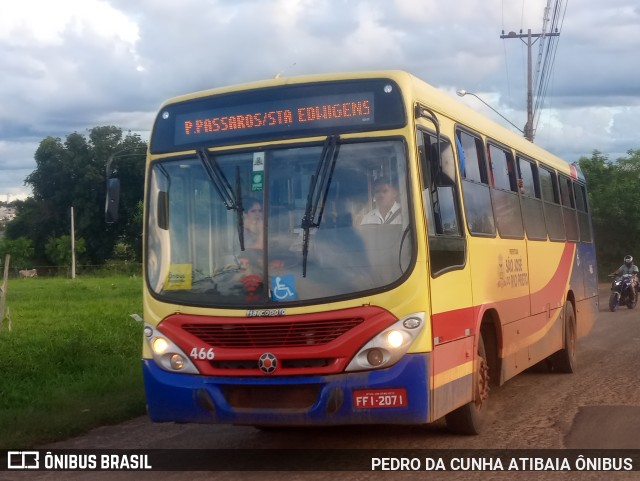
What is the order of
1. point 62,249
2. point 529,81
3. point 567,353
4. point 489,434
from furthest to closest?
1. point 62,249
2. point 529,81
3. point 567,353
4. point 489,434

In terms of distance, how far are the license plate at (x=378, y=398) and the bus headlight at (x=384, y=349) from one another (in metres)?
0.18

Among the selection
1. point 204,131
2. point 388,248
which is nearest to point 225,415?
point 388,248

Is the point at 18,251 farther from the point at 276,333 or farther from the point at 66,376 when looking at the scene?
the point at 276,333

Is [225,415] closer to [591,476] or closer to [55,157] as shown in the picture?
[591,476]

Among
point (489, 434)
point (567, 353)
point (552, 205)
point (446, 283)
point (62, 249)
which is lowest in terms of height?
point (489, 434)

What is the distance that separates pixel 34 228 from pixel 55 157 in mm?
8252

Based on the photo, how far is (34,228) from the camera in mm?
→ 76188

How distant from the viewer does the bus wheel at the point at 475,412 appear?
26.7ft

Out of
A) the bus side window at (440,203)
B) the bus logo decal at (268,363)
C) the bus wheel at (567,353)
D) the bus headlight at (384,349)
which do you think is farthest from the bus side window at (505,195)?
the bus logo decal at (268,363)

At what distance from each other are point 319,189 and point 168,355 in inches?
70.7

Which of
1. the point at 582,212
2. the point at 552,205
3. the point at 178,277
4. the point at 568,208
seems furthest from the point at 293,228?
the point at 582,212

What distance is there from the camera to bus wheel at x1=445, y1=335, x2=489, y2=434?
320 inches

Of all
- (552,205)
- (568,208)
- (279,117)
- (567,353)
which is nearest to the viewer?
(279,117)

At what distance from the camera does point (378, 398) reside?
→ 22.2ft
